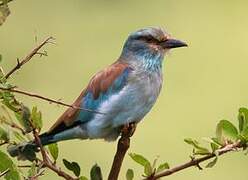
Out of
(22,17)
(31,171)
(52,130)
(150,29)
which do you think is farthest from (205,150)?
(22,17)

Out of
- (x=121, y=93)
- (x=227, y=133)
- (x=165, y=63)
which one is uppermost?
(x=165, y=63)

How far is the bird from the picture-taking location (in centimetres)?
219

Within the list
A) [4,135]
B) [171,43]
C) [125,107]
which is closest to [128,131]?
[4,135]

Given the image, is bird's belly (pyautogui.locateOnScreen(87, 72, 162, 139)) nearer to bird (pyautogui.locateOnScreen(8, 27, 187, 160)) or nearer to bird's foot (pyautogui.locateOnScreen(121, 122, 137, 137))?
bird (pyautogui.locateOnScreen(8, 27, 187, 160))

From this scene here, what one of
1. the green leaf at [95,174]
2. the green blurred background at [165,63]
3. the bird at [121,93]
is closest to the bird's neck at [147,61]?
the bird at [121,93]

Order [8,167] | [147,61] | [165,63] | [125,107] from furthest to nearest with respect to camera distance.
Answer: [165,63]
[147,61]
[125,107]
[8,167]

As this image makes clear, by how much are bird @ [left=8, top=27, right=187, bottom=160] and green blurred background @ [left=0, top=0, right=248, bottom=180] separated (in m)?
1.88

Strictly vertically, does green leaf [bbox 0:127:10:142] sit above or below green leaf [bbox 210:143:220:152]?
below

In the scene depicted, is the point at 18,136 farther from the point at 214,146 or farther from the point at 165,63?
the point at 165,63

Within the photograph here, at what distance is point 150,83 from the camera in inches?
91.4

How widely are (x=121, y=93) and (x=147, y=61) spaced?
14cm

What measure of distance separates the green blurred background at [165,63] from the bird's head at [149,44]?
1.85 metres

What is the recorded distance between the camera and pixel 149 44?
2406 mm

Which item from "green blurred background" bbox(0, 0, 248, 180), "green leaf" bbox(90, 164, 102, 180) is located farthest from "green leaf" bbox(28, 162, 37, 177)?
"green blurred background" bbox(0, 0, 248, 180)
